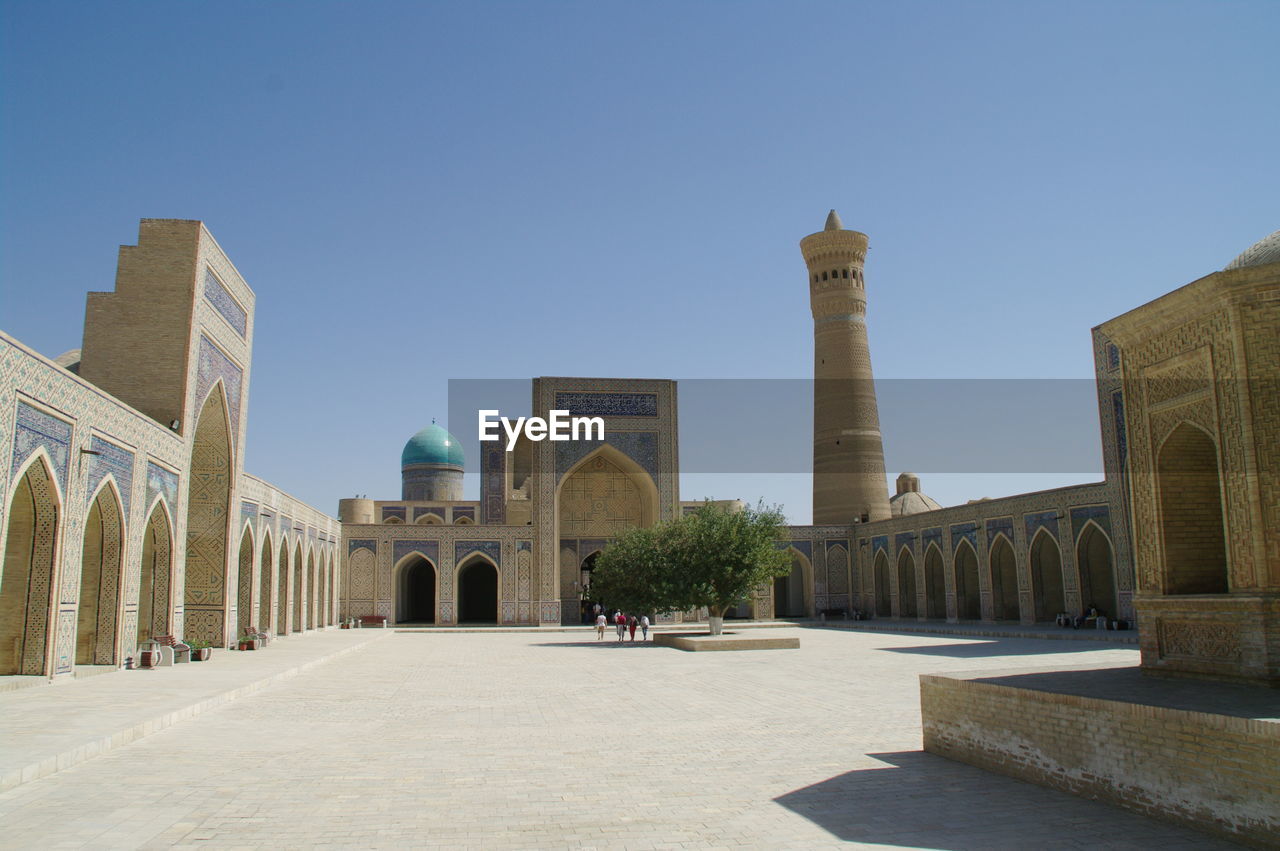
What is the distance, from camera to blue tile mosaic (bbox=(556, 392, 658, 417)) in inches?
1041

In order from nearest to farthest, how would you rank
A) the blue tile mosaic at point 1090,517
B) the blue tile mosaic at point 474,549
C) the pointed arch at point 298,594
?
the blue tile mosaic at point 1090,517 → the pointed arch at point 298,594 → the blue tile mosaic at point 474,549

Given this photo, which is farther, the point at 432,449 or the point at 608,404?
the point at 432,449

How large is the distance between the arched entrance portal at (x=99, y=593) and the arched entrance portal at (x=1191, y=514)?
34.3ft

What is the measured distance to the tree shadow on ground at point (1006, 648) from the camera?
13664mm

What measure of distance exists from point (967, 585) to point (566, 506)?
34.4ft

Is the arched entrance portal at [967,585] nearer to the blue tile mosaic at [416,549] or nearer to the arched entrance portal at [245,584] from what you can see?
the blue tile mosaic at [416,549]

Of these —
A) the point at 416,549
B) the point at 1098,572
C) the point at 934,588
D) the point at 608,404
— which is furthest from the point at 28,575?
the point at 934,588

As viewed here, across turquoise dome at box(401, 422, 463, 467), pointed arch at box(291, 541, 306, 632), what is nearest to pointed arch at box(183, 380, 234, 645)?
pointed arch at box(291, 541, 306, 632)

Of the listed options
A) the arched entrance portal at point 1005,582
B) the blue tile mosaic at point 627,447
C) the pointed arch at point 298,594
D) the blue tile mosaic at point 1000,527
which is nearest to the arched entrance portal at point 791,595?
the blue tile mosaic at point 627,447

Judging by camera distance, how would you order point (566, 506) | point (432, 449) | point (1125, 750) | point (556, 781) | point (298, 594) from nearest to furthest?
point (1125, 750), point (556, 781), point (298, 594), point (566, 506), point (432, 449)

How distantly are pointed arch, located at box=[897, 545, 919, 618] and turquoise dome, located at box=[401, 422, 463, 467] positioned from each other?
19.8 metres

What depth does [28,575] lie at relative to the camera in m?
9.48

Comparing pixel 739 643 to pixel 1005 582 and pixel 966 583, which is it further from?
pixel 966 583

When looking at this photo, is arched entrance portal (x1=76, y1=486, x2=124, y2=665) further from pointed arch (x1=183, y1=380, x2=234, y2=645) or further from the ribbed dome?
the ribbed dome
